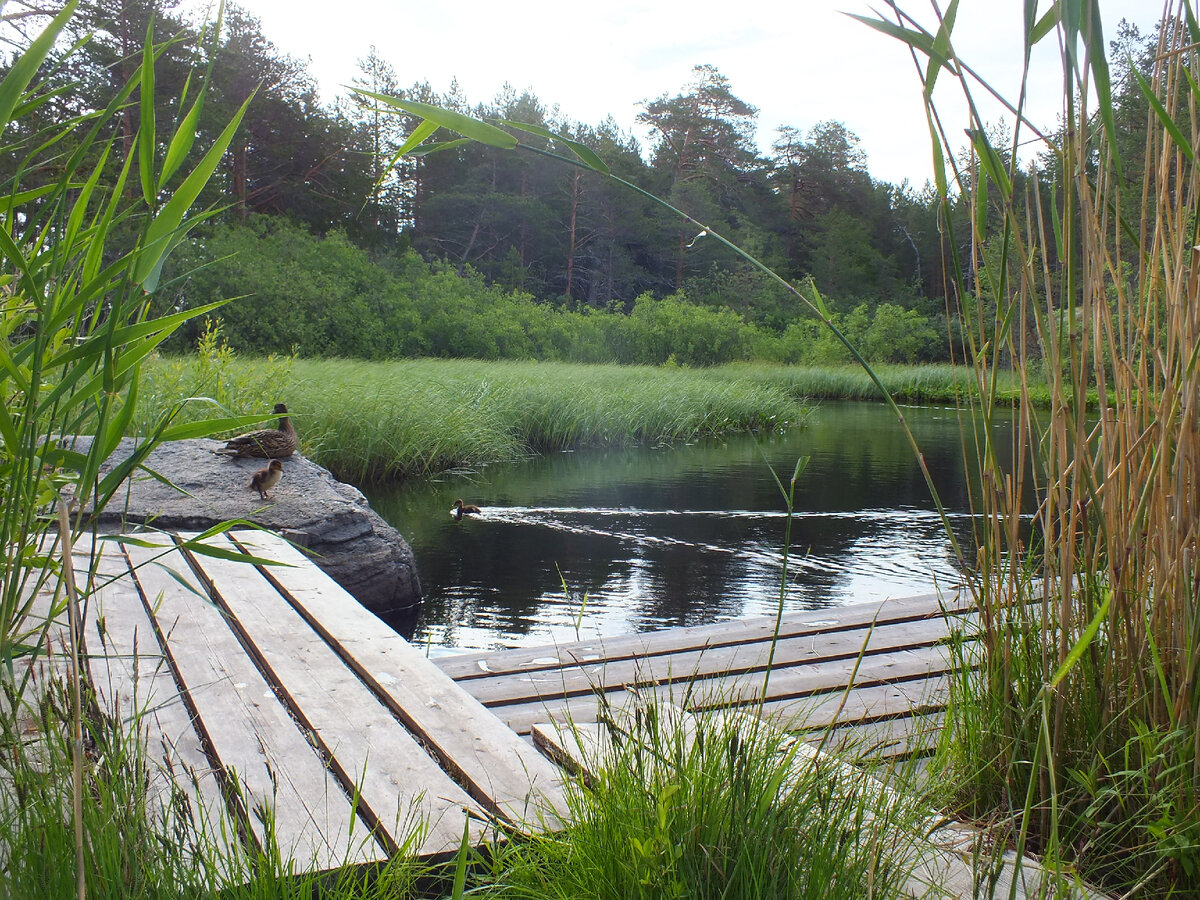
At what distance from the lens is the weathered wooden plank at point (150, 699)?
1.11m

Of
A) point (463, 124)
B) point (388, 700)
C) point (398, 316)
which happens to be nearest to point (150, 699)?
point (388, 700)

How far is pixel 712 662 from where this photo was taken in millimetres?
2395

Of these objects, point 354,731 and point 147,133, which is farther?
point 354,731

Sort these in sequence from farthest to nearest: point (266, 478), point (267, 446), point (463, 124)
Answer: point (267, 446)
point (266, 478)
point (463, 124)

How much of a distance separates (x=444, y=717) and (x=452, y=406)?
24.2ft

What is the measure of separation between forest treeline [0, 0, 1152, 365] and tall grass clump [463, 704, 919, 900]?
14.7m

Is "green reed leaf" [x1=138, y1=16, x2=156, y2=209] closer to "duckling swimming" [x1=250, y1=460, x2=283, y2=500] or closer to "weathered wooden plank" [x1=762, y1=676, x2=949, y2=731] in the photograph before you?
"weathered wooden plank" [x1=762, y1=676, x2=949, y2=731]

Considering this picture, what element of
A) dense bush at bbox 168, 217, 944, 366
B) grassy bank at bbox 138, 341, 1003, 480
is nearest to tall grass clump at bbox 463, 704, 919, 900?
grassy bank at bbox 138, 341, 1003, 480

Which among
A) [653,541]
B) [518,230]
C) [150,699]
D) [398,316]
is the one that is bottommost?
[653,541]

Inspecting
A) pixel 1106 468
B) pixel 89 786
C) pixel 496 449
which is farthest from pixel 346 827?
pixel 496 449

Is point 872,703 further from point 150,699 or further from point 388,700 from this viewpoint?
point 150,699

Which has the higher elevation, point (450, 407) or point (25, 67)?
point (25, 67)

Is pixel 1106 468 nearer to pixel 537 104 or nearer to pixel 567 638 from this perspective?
pixel 567 638

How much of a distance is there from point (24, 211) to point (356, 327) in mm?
7076
